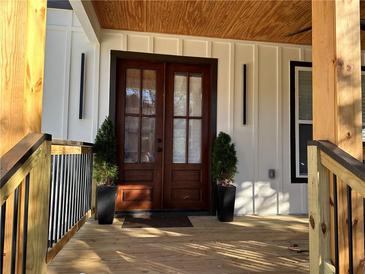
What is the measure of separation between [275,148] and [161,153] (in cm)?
169

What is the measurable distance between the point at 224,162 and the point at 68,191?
1.95 m

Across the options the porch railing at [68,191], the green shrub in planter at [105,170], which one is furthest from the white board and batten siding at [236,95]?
the porch railing at [68,191]

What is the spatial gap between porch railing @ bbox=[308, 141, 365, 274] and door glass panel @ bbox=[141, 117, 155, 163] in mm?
2575

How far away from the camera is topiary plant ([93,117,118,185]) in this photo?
136 inches

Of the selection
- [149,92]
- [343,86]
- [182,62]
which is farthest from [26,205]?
[182,62]

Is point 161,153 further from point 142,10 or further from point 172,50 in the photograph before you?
point 142,10

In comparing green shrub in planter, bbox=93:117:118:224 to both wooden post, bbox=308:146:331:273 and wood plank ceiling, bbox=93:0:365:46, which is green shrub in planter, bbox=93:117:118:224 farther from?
wooden post, bbox=308:146:331:273

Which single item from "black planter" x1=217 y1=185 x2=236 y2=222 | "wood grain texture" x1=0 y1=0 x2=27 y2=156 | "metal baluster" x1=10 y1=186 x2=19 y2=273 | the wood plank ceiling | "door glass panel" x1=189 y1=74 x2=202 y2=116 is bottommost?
"black planter" x1=217 y1=185 x2=236 y2=222

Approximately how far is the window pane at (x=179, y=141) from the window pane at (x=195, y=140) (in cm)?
10

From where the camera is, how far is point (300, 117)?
→ 164 inches

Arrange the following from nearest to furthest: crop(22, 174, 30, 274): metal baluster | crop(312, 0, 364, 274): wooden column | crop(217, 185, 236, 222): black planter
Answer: crop(22, 174, 30, 274): metal baluster → crop(312, 0, 364, 274): wooden column → crop(217, 185, 236, 222): black planter

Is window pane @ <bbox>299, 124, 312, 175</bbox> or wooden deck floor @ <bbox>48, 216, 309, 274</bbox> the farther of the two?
window pane @ <bbox>299, 124, 312, 175</bbox>

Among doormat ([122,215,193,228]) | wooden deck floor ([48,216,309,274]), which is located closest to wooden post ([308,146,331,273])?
wooden deck floor ([48,216,309,274])

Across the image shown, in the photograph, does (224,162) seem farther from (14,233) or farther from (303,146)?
(14,233)
